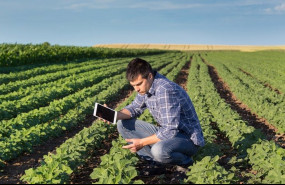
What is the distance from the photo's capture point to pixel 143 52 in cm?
5672

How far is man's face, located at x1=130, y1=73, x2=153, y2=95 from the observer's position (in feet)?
15.0

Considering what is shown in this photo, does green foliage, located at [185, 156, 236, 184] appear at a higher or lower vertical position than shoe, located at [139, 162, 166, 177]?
higher

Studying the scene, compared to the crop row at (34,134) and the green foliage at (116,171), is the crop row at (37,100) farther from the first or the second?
the green foliage at (116,171)

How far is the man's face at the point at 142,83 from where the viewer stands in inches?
180

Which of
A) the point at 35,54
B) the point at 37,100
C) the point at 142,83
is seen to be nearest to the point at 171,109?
the point at 142,83

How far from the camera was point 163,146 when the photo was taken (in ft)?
15.7

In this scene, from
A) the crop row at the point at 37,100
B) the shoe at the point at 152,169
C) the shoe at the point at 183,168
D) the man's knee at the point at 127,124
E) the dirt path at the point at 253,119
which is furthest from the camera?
the crop row at the point at 37,100

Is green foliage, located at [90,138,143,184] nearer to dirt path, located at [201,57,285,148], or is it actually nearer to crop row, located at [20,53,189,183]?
crop row, located at [20,53,189,183]

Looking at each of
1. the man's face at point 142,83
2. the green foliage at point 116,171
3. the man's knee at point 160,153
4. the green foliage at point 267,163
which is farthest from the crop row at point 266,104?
the green foliage at point 116,171

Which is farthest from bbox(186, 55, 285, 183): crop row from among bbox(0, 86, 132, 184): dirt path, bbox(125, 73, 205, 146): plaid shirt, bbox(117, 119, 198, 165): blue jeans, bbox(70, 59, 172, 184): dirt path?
bbox(0, 86, 132, 184): dirt path

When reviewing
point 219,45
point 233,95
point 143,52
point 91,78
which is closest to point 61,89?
point 91,78

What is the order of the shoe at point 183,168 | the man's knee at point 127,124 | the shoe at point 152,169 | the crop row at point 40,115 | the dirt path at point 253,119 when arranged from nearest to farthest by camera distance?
the shoe at point 183,168, the shoe at point 152,169, the man's knee at point 127,124, the crop row at point 40,115, the dirt path at point 253,119

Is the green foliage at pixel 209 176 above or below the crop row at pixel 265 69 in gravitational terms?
above

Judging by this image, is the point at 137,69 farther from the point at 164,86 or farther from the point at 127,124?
the point at 127,124
